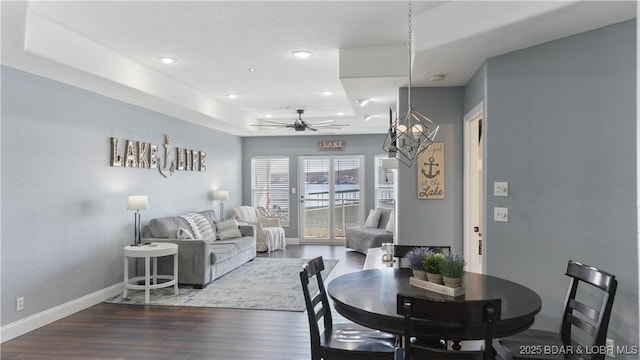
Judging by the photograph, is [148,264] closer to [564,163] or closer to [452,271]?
[452,271]

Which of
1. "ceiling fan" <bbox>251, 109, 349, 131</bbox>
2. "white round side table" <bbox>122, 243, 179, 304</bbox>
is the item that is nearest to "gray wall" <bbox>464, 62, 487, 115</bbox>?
"ceiling fan" <bbox>251, 109, 349, 131</bbox>

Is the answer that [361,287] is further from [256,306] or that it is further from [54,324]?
[54,324]

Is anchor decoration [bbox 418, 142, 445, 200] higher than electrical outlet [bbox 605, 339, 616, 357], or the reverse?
anchor decoration [bbox 418, 142, 445, 200]

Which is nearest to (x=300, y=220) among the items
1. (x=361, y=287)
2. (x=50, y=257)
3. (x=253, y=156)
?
(x=253, y=156)

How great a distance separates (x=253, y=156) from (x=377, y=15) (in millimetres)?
6596

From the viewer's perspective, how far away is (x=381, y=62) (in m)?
4.00

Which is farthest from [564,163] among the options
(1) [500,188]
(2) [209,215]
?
(2) [209,215]

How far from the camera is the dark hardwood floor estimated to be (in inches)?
130

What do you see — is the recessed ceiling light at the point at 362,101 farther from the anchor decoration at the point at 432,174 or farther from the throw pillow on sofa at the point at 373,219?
the throw pillow on sofa at the point at 373,219

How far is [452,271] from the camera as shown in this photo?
2191mm

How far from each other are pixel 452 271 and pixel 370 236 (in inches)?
210

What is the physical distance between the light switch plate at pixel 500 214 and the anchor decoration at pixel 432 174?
1.21 meters

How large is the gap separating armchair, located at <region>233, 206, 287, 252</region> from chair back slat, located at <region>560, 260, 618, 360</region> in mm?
6115

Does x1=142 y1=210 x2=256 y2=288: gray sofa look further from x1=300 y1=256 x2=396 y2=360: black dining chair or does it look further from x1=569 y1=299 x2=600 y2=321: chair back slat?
x1=569 y1=299 x2=600 y2=321: chair back slat
